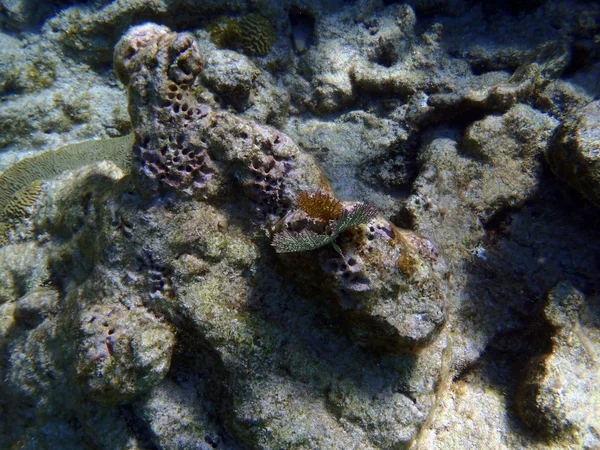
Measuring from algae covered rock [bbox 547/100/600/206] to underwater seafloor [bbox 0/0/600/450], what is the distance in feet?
0.07

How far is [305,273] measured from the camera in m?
2.62

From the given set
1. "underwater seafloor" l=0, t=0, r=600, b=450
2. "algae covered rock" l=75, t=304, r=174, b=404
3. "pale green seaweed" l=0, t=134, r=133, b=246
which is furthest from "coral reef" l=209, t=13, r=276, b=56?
"algae covered rock" l=75, t=304, r=174, b=404

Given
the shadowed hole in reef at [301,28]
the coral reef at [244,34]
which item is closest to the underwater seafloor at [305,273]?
the coral reef at [244,34]

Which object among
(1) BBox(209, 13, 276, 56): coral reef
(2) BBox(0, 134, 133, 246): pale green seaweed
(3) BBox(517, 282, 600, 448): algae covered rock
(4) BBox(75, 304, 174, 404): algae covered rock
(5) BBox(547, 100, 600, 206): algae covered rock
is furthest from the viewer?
(1) BBox(209, 13, 276, 56): coral reef

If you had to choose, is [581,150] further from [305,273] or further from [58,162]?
[58,162]

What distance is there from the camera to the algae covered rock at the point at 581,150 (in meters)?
2.95

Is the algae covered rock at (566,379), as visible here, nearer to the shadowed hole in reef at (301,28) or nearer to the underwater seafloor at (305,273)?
the underwater seafloor at (305,273)

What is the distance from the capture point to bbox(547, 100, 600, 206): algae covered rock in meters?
2.95

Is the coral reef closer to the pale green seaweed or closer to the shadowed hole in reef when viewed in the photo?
the shadowed hole in reef

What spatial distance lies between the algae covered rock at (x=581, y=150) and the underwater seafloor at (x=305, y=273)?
0.07 ft

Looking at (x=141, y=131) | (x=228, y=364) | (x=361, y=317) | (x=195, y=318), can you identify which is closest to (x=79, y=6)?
(x=141, y=131)

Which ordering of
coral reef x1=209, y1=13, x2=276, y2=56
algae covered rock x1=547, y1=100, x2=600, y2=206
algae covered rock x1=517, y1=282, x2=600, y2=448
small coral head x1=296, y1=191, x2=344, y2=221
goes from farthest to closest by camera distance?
coral reef x1=209, y1=13, x2=276, y2=56
algae covered rock x1=547, y1=100, x2=600, y2=206
algae covered rock x1=517, y1=282, x2=600, y2=448
small coral head x1=296, y1=191, x2=344, y2=221

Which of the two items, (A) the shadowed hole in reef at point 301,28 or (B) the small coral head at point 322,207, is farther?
(A) the shadowed hole in reef at point 301,28

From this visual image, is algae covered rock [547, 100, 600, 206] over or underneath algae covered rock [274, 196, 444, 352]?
over
